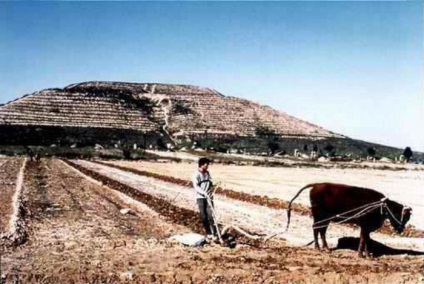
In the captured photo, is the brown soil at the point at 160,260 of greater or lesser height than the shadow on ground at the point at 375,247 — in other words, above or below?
below

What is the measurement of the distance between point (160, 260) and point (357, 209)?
12.2 ft

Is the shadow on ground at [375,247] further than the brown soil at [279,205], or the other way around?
the brown soil at [279,205]

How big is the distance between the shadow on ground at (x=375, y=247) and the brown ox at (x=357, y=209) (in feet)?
1.88

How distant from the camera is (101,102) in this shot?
160 metres

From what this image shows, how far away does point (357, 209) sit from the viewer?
11844 millimetres

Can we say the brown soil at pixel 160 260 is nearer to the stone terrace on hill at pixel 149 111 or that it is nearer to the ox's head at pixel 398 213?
the ox's head at pixel 398 213

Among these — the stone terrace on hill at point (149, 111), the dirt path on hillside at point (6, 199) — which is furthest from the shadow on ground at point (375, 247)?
the stone terrace on hill at point (149, 111)

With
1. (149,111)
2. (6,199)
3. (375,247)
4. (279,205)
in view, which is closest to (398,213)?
(375,247)

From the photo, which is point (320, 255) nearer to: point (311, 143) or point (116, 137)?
point (116, 137)

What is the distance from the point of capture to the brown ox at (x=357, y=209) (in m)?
11.9

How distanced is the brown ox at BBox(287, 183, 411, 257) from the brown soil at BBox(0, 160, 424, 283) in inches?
24.1

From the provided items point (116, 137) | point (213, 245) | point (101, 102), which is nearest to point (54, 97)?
point (101, 102)

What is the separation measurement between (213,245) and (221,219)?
4.52m

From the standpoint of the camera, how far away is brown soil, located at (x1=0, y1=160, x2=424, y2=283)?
990cm
